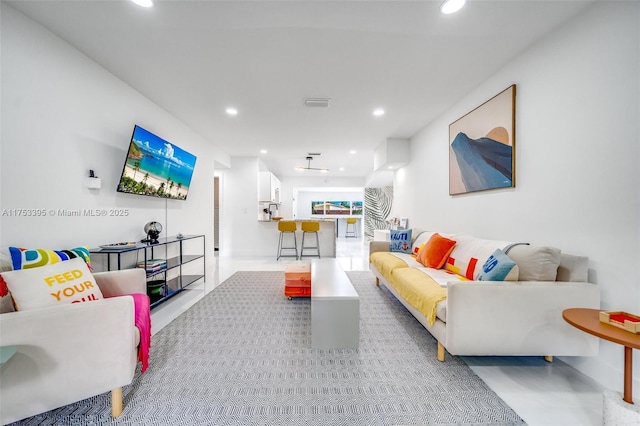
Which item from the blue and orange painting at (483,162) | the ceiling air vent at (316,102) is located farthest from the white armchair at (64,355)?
the blue and orange painting at (483,162)

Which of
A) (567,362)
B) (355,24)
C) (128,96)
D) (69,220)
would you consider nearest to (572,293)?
(567,362)

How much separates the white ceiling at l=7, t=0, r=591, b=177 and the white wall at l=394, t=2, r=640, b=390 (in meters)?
0.28

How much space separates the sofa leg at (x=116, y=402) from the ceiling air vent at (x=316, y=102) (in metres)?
3.13

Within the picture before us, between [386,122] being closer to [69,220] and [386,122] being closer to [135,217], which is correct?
[135,217]

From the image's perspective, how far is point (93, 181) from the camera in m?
2.36

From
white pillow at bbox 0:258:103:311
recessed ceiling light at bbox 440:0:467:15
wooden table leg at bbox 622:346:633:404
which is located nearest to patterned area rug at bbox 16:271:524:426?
wooden table leg at bbox 622:346:633:404

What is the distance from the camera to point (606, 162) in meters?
1.60

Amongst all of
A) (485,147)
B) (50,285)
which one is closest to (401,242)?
(485,147)

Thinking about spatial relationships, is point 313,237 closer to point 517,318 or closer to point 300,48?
point 300,48

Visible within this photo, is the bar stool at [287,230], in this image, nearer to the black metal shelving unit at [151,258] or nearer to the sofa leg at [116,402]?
the black metal shelving unit at [151,258]

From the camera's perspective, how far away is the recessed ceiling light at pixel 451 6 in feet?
5.47

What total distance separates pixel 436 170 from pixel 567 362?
8.69 ft

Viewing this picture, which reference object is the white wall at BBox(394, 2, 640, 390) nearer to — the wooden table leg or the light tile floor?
the light tile floor

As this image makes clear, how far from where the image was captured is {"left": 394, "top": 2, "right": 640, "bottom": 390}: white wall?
4.93 feet
